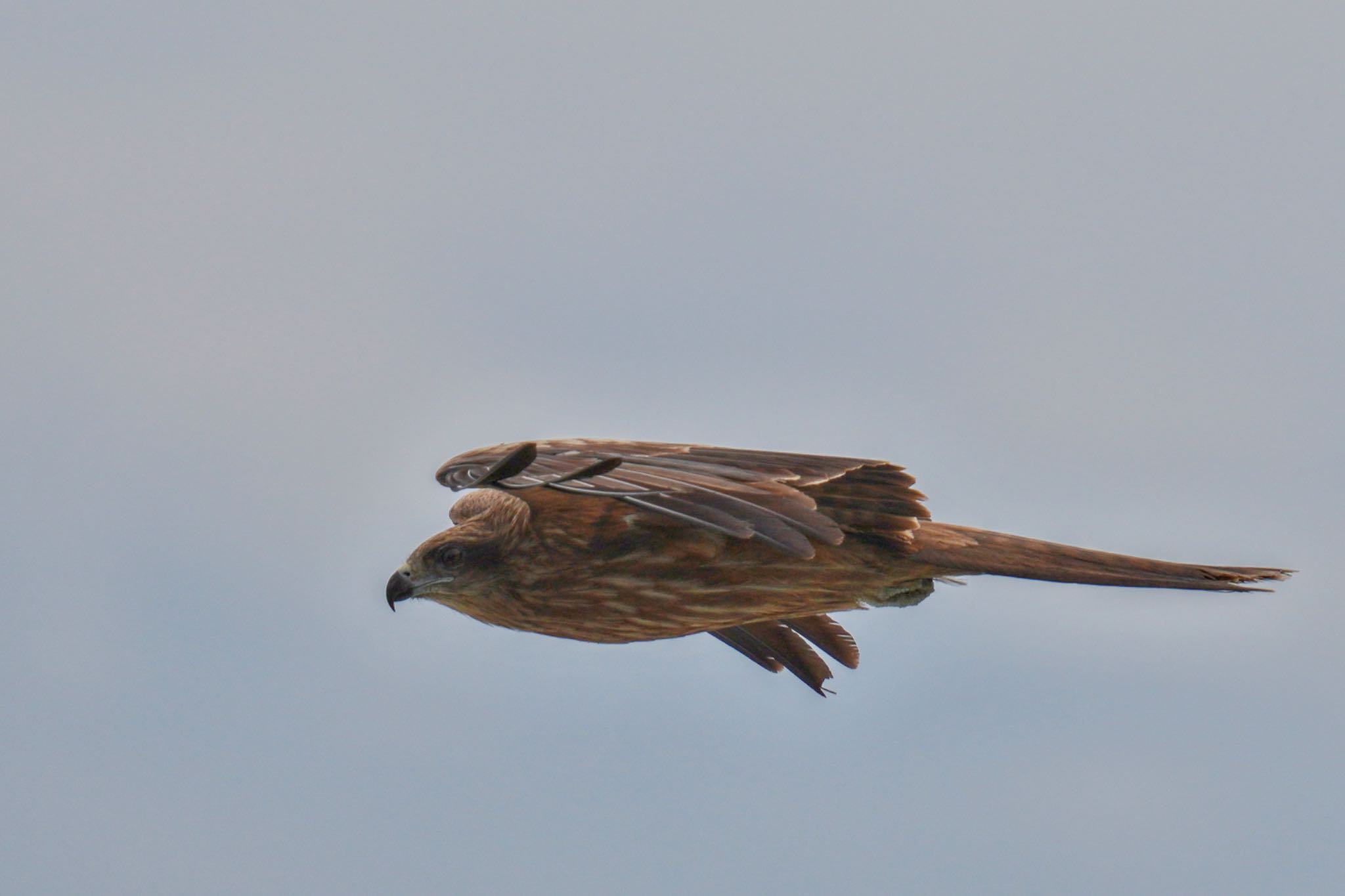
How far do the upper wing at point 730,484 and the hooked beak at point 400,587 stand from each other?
1.55 ft

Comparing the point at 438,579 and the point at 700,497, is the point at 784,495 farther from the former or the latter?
the point at 438,579

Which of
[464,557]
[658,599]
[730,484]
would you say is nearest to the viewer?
[730,484]

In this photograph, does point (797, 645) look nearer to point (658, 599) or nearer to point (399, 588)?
point (658, 599)

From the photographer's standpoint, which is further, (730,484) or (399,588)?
(399,588)

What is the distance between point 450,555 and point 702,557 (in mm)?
1149

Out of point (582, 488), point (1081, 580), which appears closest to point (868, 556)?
point (1081, 580)

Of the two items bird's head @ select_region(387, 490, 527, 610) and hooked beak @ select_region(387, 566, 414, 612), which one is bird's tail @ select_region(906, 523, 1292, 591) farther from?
hooked beak @ select_region(387, 566, 414, 612)

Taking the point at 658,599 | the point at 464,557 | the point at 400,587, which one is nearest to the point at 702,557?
the point at 658,599

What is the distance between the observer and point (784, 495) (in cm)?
716

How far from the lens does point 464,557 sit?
7.82 m

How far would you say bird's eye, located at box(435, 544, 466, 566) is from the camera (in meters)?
7.84

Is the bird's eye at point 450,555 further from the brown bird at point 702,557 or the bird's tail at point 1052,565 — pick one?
the bird's tail at point 1052,565

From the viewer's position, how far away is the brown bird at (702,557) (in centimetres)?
736

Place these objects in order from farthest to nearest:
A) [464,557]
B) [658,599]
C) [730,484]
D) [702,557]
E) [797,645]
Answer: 1. [797,645]
2. [464,557]
3. [658,599]
4. [702,557]
5. [730,484]
